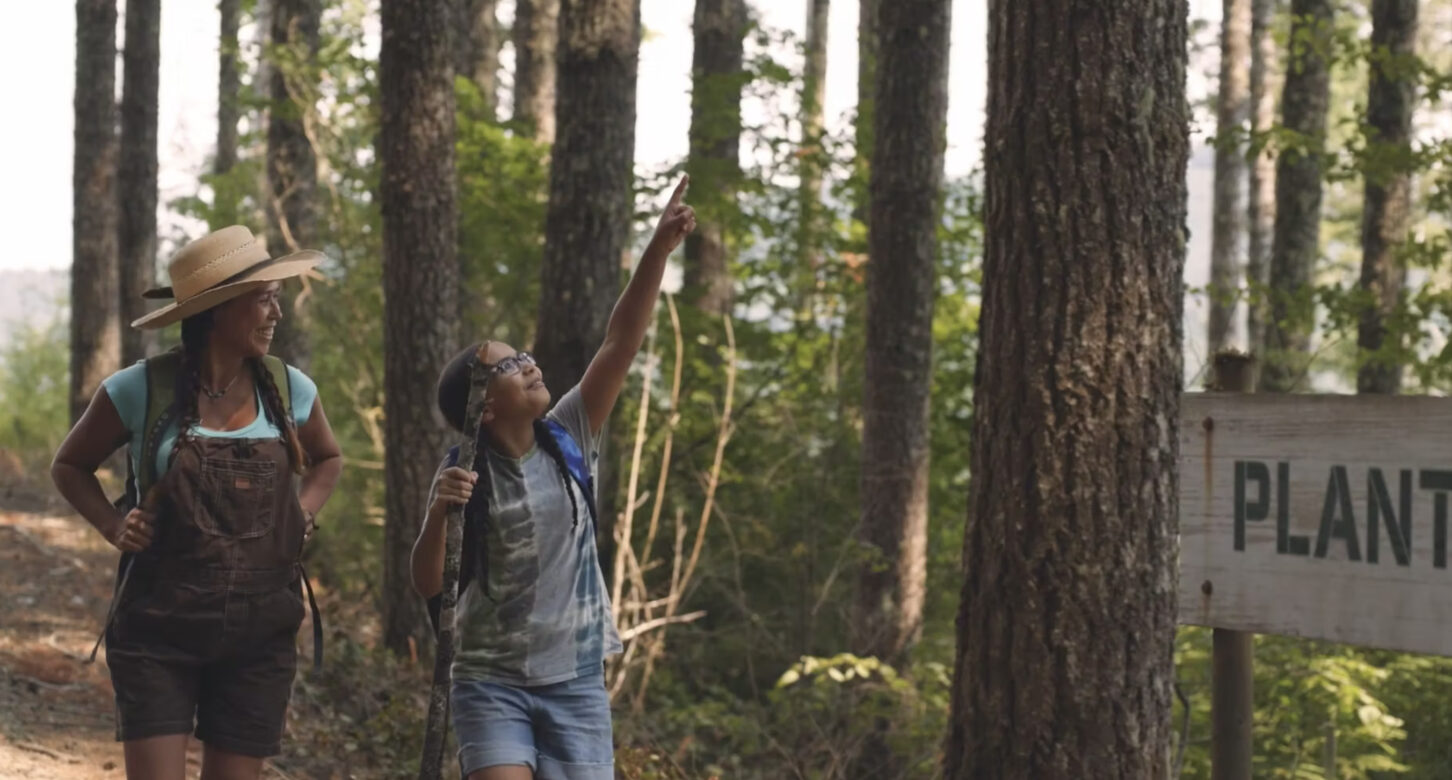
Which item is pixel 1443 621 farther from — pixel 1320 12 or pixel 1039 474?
pixel 1320 12

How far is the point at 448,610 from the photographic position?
3.81 metres

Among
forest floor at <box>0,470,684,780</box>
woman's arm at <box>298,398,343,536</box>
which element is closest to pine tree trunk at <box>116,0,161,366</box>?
forest floor at <box>0,470,684,780</box>

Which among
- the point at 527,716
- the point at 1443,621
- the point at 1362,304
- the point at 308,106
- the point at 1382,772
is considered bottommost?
the point at 1382,772

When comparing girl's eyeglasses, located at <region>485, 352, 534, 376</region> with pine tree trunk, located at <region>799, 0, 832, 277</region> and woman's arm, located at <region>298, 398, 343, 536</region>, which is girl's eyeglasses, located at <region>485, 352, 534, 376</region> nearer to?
woman's arm, located at <region>298, 398, 343, 536</region>

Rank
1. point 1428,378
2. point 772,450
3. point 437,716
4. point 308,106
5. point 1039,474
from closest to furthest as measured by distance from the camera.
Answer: point 437,716 → point 1039,474 → point 1428,378 → point 772,450 → point 308,106

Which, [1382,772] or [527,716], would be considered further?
[1382,772]

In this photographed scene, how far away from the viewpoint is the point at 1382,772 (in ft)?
35.6

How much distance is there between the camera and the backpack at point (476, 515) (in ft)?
13.8

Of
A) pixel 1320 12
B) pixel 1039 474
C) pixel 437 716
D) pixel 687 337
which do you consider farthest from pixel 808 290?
pixel 437 716

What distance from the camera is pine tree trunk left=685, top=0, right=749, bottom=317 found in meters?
14.0

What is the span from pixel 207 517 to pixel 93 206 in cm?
1667

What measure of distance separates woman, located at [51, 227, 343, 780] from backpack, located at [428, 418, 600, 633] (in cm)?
51

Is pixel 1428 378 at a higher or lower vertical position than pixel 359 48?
lower

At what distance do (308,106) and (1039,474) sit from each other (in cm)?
1200
